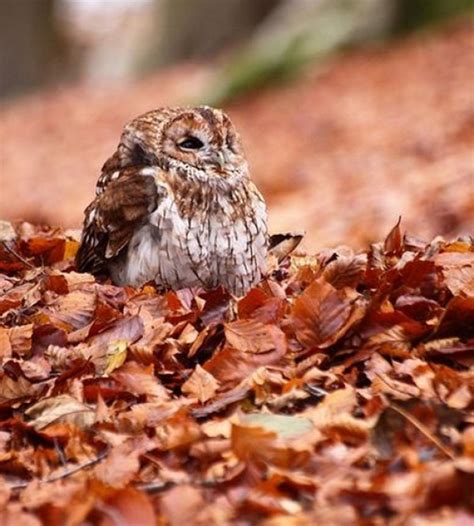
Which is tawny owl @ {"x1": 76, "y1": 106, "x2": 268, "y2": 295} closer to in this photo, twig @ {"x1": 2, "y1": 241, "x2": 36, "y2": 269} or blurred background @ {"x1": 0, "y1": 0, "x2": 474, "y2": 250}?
twig @ {"x1": 2, "y1": 241, "x2": 36, "y2": 269}

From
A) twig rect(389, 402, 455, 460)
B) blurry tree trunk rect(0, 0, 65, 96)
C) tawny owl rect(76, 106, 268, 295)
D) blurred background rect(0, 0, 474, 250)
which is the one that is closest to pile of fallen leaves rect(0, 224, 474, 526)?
twig rect(389, 402, 455, 460)

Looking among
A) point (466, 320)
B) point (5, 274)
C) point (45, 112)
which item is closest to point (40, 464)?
point (466, 320)

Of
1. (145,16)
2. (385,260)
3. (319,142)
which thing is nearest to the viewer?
(385,260)

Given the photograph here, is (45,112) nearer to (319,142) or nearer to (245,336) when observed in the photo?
(319,142)

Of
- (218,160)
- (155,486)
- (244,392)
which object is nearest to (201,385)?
(244,392)

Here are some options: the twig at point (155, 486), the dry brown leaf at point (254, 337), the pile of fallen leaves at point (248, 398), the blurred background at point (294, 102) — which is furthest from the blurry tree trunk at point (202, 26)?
the twig at point (155, 486)

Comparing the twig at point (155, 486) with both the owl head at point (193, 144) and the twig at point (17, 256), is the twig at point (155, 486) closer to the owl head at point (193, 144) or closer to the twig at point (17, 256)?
the owl head at point (193, 144)
